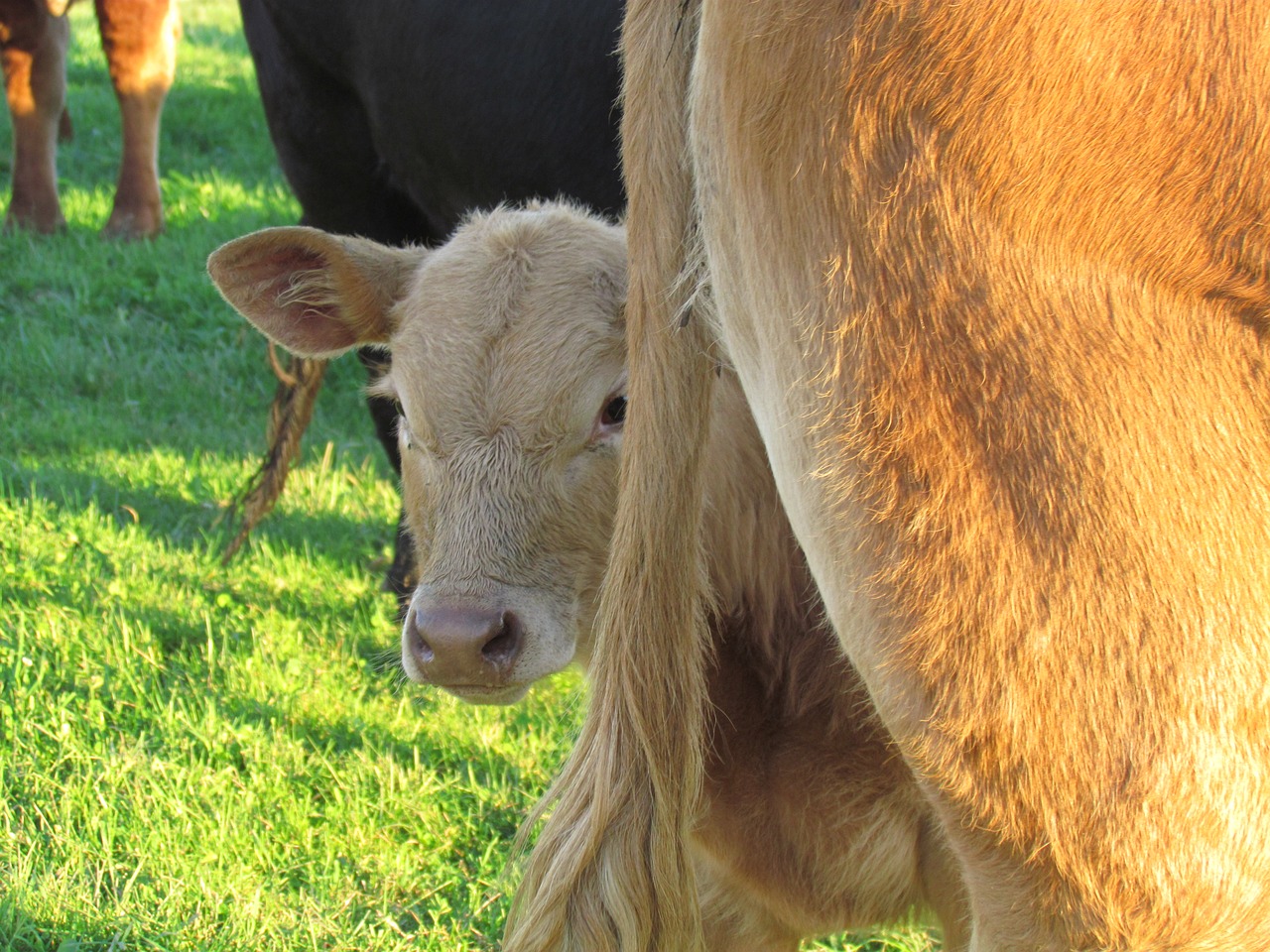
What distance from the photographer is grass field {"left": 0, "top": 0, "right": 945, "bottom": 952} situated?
274cm

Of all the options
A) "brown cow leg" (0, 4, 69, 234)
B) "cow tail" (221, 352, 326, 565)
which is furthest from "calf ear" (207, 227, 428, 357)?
"brown cow leg" (0, 4, 69, 234)

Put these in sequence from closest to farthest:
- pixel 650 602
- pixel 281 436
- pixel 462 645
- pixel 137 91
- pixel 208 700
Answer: pixel 650 602 < pixel 462 645 < pixel 208 700 < pixel 281 436 < pixel 137 91

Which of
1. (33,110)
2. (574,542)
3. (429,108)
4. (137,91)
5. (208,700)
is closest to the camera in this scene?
(574,542)

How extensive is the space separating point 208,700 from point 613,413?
1.54 metres

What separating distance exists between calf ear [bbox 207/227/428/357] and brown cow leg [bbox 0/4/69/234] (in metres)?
5.30

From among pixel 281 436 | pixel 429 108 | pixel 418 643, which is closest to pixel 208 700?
pixel 281 436

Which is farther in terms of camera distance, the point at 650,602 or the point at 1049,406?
the point at 650,602

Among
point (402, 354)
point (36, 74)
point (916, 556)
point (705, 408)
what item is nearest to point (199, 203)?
point (36, 74)

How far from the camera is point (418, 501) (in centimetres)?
266

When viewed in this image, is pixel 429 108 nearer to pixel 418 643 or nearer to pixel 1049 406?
pixel 418 643

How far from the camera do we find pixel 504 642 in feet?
7.51

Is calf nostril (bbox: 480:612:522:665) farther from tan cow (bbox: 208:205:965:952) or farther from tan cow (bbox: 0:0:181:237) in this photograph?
tan cow (bbox: 0:0:181:237)

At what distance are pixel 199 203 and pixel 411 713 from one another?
551cm

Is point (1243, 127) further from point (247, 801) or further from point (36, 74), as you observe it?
point (36, 74)
